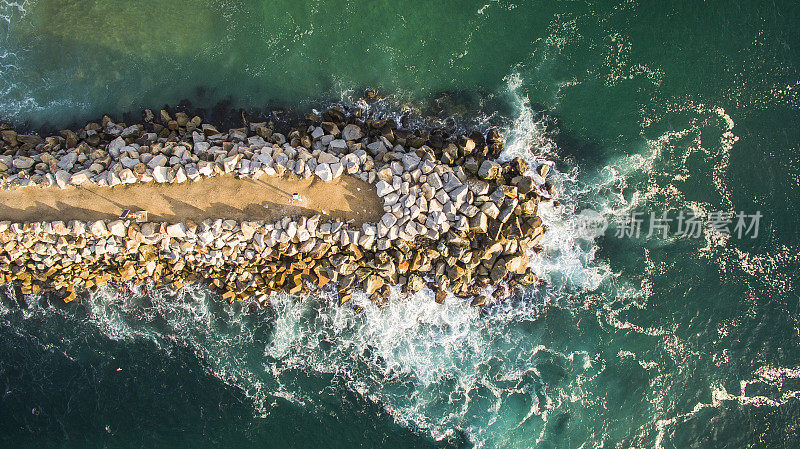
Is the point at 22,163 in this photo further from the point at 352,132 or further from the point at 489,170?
the point at 489,170

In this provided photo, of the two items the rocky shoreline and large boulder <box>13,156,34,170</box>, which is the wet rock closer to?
the rocky shoreline

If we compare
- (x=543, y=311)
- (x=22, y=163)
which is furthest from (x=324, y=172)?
(x=22, y=163)

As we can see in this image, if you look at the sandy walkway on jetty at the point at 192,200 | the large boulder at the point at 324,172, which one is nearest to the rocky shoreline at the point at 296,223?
the large boulder at the point at 324,172

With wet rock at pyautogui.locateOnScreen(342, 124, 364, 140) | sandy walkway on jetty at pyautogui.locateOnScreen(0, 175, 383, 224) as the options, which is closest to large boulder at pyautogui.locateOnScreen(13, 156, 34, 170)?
sandy walkway on jetty at pyautogui.locateOnScreen(0, 175, 383, 224)

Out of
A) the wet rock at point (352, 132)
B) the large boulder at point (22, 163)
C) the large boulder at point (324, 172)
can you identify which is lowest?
the large boulder at point (22, 163)

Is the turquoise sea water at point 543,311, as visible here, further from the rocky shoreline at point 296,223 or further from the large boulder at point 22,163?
the large boulder at point 22,163

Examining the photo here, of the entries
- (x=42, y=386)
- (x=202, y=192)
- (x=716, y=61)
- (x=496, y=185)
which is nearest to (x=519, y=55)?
(x=496, y=185)
